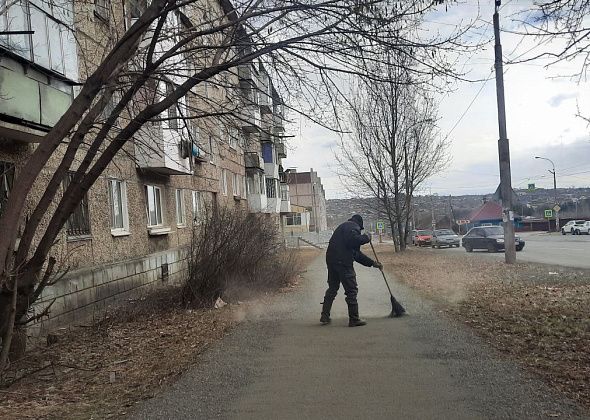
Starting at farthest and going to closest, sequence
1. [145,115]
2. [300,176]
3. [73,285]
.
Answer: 1. [300,176]
2. [73,285]
3. [145,115]

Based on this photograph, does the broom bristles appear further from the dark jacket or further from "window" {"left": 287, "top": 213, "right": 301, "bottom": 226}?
"window" {"left": 287, "top": 213, "right": 301, "bottom": 226}

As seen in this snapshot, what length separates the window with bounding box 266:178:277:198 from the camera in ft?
148

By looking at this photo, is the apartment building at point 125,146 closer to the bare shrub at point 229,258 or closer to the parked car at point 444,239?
the bare shrub at point 229,258

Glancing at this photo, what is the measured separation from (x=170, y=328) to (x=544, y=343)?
18.5 feet

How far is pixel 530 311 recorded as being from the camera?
8.99 meters

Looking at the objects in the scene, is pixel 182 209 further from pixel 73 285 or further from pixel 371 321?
pixel 371 321

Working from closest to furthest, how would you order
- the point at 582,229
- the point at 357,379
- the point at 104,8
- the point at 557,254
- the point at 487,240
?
the point at 357,379 < the point at 104,8 < the point at 557,254 < the point at 487,240 < the point at 582,229

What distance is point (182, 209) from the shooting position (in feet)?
65.1

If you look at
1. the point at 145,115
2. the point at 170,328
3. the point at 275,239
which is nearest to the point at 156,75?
the point at 145,115

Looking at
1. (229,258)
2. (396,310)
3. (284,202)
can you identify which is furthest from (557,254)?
(284,202)

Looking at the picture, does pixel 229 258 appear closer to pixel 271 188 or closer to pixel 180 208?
pixel 180 208

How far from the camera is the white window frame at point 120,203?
13609 millimetres

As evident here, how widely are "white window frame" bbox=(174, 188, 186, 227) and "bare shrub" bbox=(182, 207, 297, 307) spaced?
5.87 m

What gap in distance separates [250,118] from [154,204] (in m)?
9.08
